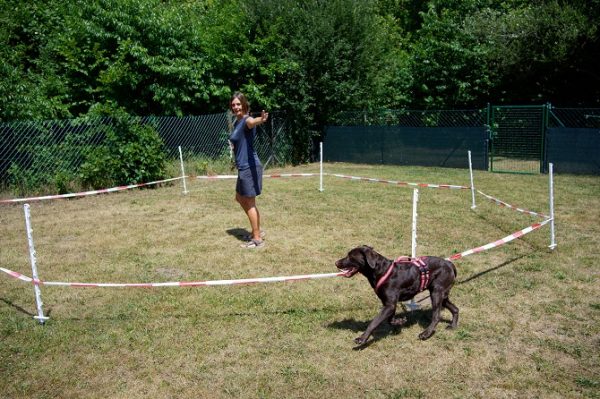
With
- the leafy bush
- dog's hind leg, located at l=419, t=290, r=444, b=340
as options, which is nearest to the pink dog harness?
dog's hind leg, located at l=419, t=290, r=444, b=340

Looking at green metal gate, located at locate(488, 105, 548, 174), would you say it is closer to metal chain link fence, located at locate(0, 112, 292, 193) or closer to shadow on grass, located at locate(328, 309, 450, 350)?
metal chain link fence, located at locate(0, 112, 292, 193)

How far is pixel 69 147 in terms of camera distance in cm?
1206

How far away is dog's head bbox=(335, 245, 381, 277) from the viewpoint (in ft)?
13.6

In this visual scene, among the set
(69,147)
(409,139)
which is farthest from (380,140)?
(69,147)

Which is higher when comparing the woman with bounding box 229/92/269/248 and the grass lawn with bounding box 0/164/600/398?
the woman with bounding box 229/92/269/248

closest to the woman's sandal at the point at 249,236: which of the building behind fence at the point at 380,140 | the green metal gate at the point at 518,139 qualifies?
the building behind fence at the point at 380,140

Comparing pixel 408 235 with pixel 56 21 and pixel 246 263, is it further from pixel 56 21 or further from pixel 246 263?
pixel 56 21

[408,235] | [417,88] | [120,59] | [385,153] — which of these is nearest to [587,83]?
[417,88]

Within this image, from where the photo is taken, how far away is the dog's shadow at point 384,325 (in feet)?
14.5

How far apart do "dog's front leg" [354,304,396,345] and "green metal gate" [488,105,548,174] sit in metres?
12.3

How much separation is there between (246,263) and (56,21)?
14771 millimetres

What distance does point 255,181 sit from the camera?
274 inches

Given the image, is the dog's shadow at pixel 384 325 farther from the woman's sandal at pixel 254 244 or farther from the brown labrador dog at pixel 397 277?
the woman's sandal at pixel 254 244

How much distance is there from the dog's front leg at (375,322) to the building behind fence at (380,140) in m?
10.1
